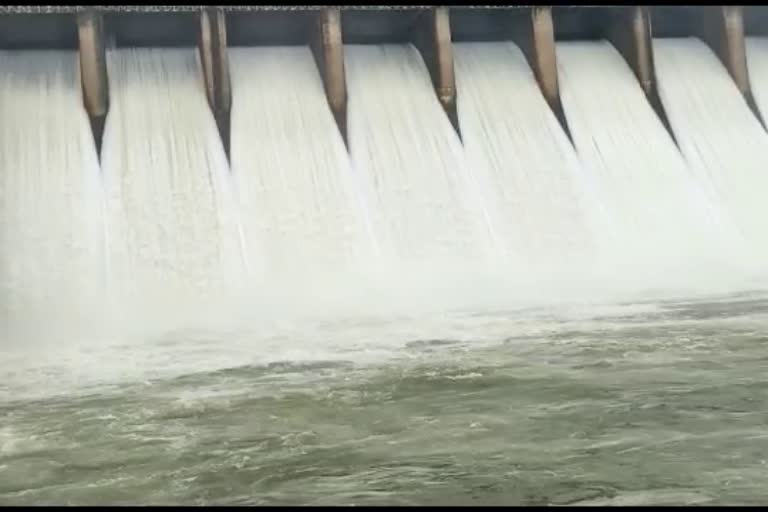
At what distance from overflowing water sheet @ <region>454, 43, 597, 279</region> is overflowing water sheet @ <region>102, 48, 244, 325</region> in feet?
10.4

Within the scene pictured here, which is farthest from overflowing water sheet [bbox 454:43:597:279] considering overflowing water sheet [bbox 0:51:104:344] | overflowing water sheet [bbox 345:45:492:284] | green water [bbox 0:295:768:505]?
overflowing water sheet [bbox 0:51:104:344]

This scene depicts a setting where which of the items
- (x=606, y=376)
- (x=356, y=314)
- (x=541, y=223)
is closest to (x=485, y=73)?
(x=541, y=223)

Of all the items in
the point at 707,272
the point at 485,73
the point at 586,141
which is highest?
the point at 485,73

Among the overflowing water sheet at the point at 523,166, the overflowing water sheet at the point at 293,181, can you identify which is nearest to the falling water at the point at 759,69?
the overflowing water sheet at the point at 523,166

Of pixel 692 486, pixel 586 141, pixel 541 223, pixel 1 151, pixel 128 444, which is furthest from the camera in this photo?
pixel 586 141

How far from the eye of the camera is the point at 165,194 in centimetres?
965

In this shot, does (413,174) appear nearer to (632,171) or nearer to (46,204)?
(632,171)

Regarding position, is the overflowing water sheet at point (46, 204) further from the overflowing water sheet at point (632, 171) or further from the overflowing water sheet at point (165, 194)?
the overflowing water sheet at point (632, 171)

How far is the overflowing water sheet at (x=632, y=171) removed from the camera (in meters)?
10.8

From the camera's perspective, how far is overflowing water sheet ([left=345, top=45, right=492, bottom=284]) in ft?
32.5

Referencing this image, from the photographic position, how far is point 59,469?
379 centimetres

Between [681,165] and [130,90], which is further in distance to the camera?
[681,165]

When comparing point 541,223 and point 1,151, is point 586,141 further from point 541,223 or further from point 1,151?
point 1,151

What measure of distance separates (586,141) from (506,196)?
1.78 m
